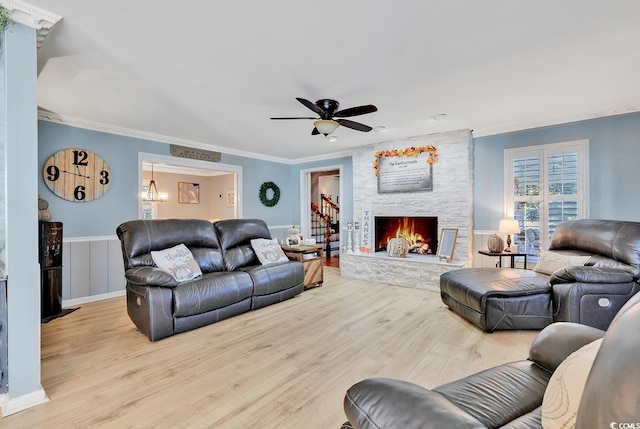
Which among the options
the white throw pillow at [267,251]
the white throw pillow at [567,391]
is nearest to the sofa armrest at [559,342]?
the white throw pillow at [567,391]

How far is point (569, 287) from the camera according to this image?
2.75m

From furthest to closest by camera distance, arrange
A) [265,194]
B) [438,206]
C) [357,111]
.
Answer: [265,194], [438,206], [357,111]

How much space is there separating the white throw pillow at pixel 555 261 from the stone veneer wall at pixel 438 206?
1.07 metres

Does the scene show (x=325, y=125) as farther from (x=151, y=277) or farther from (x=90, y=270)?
(x=90, y=270)

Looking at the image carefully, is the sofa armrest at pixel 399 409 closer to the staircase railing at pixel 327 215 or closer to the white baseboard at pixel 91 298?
the white baseboard at pixel 91 298

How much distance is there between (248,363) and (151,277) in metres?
1.24

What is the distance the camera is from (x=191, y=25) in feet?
7.12

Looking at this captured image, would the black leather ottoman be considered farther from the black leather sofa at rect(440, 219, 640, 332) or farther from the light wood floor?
the light wood floor

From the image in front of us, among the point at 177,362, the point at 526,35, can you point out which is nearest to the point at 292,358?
the point at 177,362

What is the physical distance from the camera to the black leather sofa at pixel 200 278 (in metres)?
2.85

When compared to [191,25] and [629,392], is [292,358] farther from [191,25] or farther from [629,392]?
[191,25]

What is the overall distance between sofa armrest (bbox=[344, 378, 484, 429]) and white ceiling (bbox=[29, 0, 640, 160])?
217 centimetres

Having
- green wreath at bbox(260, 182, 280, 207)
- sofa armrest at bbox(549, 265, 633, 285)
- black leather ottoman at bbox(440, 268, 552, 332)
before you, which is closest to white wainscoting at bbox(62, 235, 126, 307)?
green wreath at bbox(260, 182, 280, 207)

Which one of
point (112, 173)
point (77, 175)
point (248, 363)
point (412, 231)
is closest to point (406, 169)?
point (412, 231)
